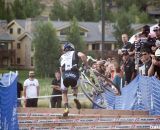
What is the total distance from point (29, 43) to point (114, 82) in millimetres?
84577

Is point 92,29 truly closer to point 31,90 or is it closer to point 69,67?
point 31,90

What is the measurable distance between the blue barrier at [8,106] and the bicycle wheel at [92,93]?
303 cm

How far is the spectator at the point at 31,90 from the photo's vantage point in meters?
17.7

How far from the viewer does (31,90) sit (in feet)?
58.5

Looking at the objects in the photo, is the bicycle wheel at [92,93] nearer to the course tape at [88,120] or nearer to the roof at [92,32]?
the course tape at [88,120]

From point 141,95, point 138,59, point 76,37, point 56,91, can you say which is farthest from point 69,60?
point 76,37

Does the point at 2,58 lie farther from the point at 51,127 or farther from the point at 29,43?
the point at 51,127

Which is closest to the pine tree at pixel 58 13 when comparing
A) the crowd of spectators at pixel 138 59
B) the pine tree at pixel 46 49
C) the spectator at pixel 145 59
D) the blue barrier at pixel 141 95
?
the pine tree at pixel 46 49

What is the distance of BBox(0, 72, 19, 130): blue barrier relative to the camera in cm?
1066

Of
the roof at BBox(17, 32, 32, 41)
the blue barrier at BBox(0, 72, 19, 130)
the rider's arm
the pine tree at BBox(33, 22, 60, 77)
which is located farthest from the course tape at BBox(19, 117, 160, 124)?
the roof at BBox(17, 32, 32, 41)

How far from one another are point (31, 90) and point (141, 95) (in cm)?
527

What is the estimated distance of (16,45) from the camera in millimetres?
100812

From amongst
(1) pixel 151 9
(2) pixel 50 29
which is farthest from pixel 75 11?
(2) pixel 50 29

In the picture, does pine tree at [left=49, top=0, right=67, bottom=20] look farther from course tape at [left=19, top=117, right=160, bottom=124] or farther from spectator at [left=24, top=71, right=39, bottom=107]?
course tape at [left=19, top=117, right=160, bottom=124]
